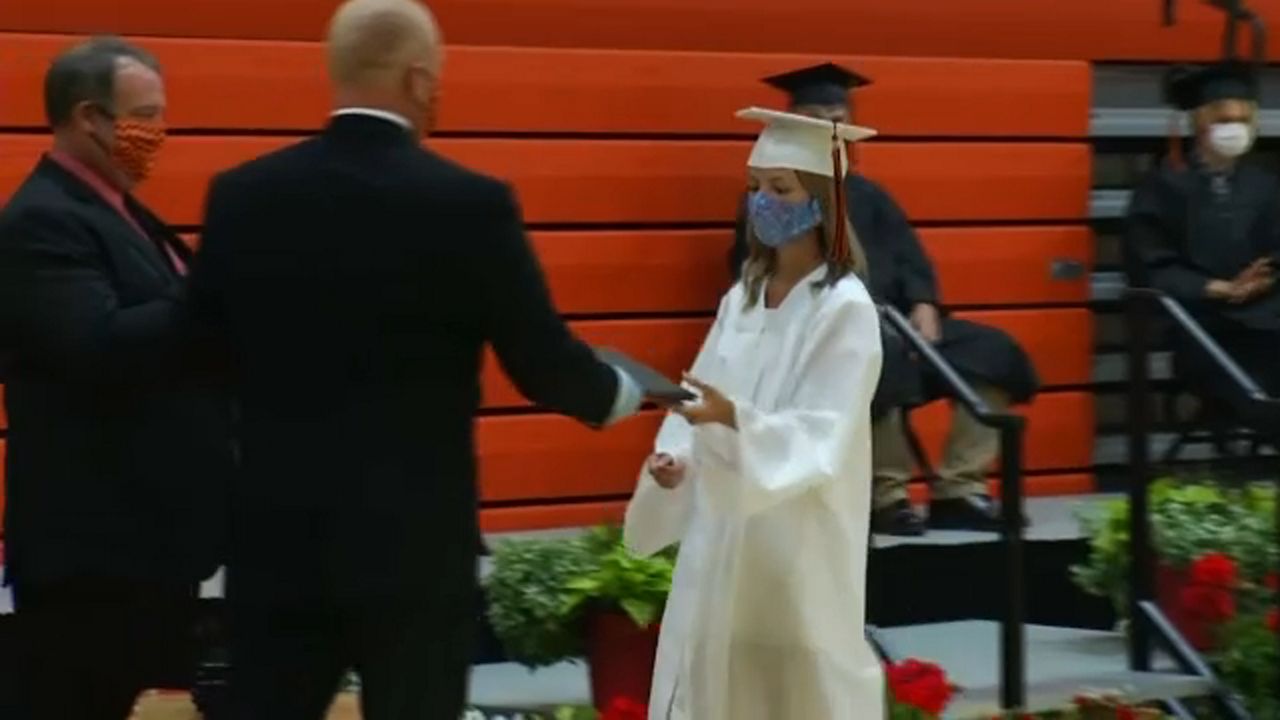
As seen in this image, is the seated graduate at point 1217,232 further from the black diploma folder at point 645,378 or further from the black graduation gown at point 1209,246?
the black diploma folder at point 645,378

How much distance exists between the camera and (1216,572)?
5.84 meters

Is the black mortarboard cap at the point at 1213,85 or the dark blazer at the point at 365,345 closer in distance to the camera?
the dark blazer at the point at 365,345

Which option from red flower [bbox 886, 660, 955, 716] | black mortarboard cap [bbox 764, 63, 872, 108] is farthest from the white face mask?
red flower [bbox 886, 660, 955, 716]

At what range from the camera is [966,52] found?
27.8ft

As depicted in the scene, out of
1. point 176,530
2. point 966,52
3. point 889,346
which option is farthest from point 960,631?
point 176,530

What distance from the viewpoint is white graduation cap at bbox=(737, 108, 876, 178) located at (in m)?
4.24

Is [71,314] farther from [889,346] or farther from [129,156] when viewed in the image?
[889,346]

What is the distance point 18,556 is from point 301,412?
78cm

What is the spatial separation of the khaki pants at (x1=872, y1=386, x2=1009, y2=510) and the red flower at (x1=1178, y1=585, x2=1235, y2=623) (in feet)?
4.56

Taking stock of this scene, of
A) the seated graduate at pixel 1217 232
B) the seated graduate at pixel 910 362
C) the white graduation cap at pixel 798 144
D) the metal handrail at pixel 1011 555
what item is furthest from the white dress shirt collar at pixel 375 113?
the seated graduate at pixel 1217 232

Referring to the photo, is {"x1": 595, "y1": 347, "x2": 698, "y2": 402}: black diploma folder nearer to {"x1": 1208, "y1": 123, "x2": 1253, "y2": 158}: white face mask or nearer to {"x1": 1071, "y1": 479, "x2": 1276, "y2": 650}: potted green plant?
{"x1": 1071, "y1": 479, "x2": 1276, "y2": 650}: potted green plant

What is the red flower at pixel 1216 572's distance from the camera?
5.83 m

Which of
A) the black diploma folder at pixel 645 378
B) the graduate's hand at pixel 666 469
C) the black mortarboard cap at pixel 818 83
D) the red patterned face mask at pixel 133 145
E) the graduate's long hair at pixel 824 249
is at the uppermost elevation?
the black mortarboard cap at pixel 818 83

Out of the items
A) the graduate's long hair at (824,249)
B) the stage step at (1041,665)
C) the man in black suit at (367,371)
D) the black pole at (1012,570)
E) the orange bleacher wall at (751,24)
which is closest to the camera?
the man in black suit at (367,371)
